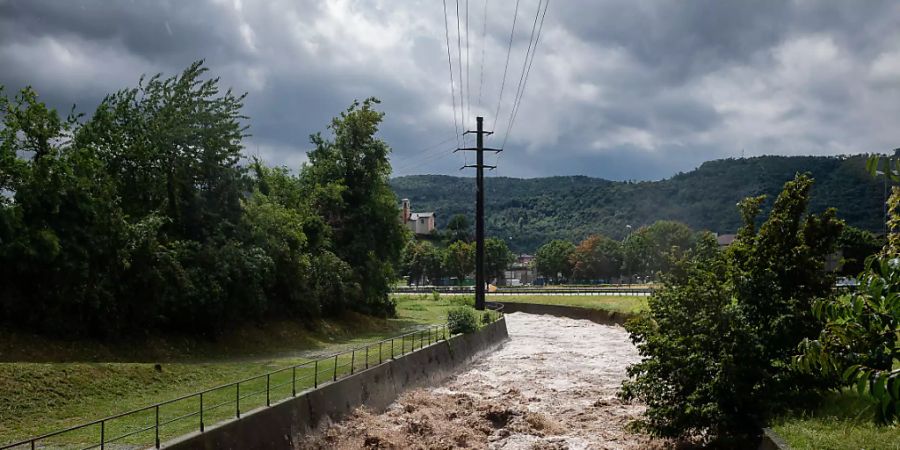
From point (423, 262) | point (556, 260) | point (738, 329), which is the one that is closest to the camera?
point (738, 329)

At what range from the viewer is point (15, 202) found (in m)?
23.4

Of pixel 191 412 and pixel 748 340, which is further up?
pixel 748 340

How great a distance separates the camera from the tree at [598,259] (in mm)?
155875

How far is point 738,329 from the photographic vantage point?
1639 cm

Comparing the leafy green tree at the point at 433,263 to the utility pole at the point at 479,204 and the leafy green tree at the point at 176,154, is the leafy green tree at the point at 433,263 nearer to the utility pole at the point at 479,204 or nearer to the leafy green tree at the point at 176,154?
the utility pole at the point at 479,204

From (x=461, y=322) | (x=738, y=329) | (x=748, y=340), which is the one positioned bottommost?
(x=461, y=322)

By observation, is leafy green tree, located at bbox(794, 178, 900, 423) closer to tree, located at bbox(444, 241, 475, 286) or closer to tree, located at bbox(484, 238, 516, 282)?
tree, located at bbox(444, 241, 475, 286)

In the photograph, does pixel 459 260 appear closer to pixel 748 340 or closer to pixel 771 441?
pixel 748 340

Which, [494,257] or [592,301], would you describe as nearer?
[592,301]

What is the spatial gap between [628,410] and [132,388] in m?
15.0

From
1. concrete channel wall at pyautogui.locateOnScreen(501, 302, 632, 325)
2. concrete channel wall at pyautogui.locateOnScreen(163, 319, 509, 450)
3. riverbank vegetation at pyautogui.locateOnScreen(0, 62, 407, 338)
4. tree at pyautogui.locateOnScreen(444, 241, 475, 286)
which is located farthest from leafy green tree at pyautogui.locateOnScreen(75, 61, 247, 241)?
tree at pyautogui.locateOnScreen(444, 241, 475, 286)

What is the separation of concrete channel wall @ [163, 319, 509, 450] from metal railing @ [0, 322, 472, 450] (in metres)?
0.32

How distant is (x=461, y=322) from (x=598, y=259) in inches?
4859

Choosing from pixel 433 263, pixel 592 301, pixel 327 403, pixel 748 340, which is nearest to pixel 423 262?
pixel 433 263
